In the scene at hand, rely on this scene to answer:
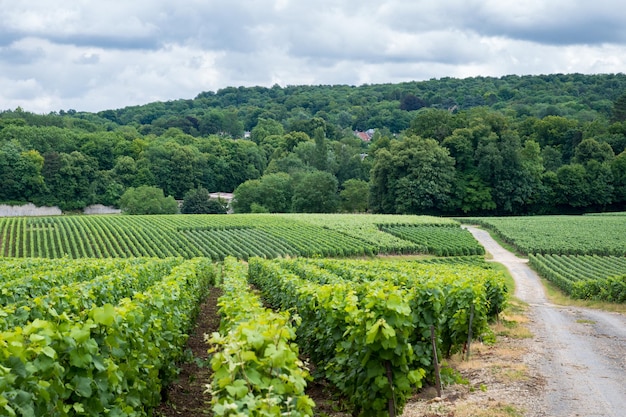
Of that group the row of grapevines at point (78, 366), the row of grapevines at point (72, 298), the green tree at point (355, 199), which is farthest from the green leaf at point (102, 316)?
the green tree at point (355, 199)

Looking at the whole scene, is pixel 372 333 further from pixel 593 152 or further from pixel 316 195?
pixel 593 152

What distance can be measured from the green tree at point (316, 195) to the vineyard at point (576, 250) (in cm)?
2630

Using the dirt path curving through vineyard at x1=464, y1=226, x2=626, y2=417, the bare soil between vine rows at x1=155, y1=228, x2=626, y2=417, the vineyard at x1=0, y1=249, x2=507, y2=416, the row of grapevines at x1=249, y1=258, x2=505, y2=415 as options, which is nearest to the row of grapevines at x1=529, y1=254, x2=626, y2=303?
the dirt path curving through vineyard at x1=464, y1=226, x2=626, y2=417

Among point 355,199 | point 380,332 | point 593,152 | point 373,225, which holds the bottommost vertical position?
point 373,225

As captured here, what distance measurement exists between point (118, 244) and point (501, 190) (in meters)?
53.9

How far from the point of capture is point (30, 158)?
101562 mm

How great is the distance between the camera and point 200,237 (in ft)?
196

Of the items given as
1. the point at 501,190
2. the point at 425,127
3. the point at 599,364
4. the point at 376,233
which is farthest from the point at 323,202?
the point at 599,364

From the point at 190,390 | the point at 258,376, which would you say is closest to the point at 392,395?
the point at 258,376

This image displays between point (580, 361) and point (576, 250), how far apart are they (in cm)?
4331

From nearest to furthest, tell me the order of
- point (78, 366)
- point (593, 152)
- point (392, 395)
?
1. point (78, 366)
2. point (392, 395)
3. point (593, 152)

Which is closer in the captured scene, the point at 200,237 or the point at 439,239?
the point at 200,237

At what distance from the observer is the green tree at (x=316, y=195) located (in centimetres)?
9975

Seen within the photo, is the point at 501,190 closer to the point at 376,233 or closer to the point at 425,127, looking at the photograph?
the point at 425,127
